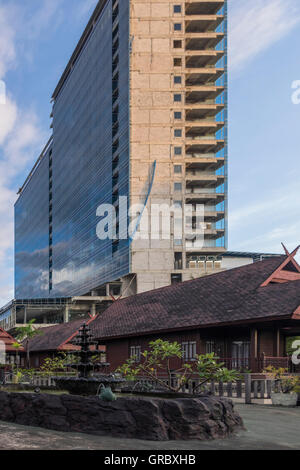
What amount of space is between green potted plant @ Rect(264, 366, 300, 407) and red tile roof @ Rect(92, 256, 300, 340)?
239cm

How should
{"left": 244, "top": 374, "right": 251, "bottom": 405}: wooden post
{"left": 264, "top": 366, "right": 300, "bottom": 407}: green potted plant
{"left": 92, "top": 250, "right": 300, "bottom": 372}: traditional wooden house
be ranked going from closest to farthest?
{"left": 264, "top": 366, "right": 300, "bottom": 407}: green potted plant
{"left": 244, "top": 374, "right": 251, "bottom": 405}: wooden post
{"left": 92, "top": 250, "right": 300, "bottom": 372}: traditional wooden house

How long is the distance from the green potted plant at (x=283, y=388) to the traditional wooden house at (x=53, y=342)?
23804 mm

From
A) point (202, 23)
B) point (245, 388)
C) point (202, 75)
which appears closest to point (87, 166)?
point (202, 75)

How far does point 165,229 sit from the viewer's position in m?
82.8

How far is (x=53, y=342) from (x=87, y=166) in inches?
2393

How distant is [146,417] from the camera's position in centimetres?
1189

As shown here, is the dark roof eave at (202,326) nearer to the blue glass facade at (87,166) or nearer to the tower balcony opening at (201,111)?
the blue glass facade at (87,166)

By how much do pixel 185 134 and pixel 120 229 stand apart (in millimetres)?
18475

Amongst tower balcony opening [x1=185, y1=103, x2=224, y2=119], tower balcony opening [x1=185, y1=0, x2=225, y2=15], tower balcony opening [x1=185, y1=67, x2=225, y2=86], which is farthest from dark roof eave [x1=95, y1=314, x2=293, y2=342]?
tower balcony opening [x1=185, y1=0, x2=225, y2=15]

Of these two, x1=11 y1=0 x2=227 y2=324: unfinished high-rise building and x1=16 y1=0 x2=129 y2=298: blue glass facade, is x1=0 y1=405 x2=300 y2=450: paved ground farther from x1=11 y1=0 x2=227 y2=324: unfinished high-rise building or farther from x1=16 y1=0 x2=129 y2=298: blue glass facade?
x1=16 y1=0 x2=129 y2=298: blue glass facade

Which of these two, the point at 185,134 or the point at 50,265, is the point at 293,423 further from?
the point at 50,265
